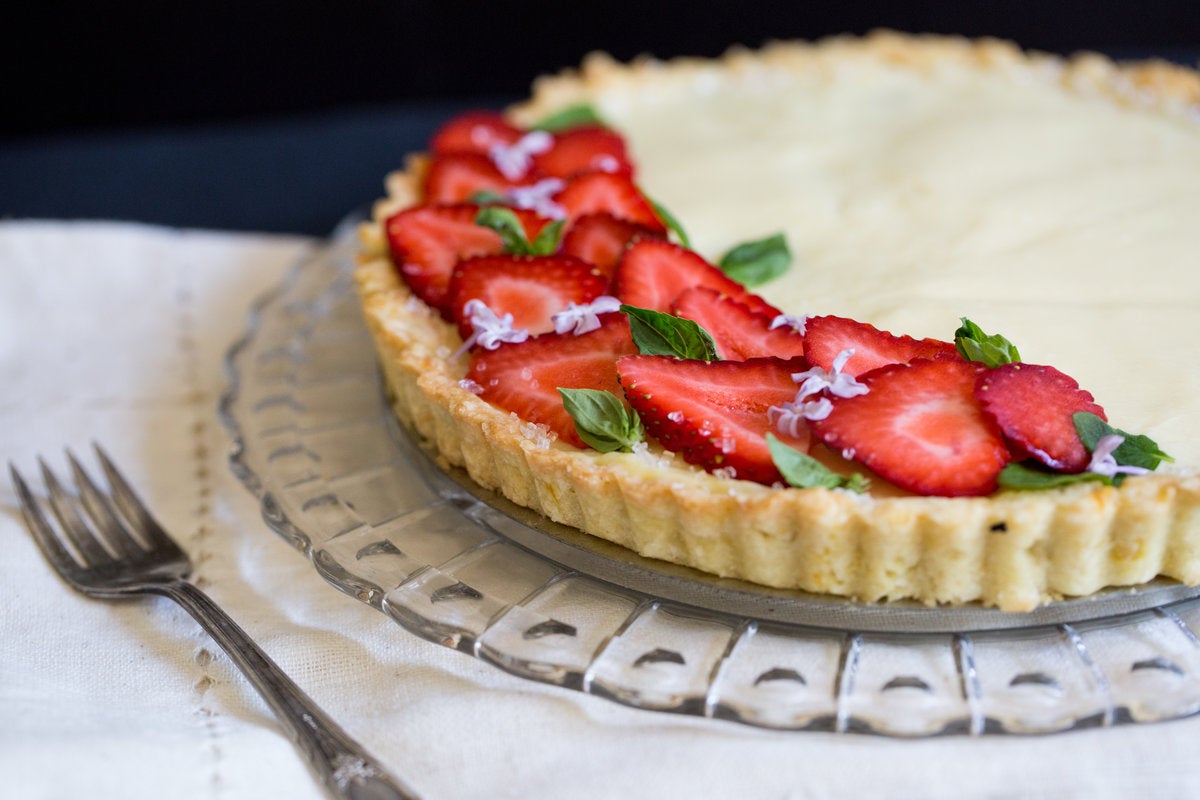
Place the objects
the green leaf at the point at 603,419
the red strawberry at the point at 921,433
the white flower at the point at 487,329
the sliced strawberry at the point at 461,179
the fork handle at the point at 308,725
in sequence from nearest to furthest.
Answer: the fork handle at the point at 308,725
the red strawberry at the point at 921,433
the green leaf at the point at 603,419
the white flower at the point at 487,329
the sliced strawberry at the point at 461,179

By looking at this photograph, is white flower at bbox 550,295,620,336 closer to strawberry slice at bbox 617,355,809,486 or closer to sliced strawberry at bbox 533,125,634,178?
strawberry slice at bbox 617,355,809,486

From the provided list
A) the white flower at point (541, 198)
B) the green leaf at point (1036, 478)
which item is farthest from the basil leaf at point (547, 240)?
the green leaf at point (1036, 478)

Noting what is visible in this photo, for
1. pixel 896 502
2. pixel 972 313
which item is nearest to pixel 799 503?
pixel 896 502

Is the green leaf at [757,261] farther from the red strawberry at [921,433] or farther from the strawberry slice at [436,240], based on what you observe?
the red strawberry at [921,433]

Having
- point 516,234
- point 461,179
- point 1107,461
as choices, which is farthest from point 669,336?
point 461,179

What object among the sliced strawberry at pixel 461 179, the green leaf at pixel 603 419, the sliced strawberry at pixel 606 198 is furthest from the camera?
the sliced strawberry at pixel 461 179

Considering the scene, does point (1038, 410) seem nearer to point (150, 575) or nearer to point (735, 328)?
point (735, 328)

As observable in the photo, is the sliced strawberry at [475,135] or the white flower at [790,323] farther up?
the sliced strawberry at [475,135]
